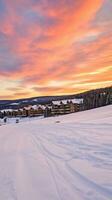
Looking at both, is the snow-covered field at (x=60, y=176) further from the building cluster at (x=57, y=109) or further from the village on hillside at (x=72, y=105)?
the building cluster at (x=57, y=109)

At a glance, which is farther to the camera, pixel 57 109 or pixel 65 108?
pixel 65 108

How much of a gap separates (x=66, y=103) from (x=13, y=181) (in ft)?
222

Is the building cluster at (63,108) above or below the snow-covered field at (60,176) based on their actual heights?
above

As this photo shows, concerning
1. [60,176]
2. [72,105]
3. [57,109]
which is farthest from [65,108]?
[60,176]

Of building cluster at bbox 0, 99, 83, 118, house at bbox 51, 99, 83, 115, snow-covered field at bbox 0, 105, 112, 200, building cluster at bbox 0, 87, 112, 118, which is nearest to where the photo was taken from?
snow-covered field at bbox 0, 105, 112, 200

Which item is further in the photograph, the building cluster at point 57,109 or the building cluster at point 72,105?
the building cluster at point 57,109

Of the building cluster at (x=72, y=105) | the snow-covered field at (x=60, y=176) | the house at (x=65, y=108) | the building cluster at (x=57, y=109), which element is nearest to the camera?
the snow-covered field at (x=60, y=176)

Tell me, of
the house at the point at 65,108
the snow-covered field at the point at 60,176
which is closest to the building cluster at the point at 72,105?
the house at the point at 65,108

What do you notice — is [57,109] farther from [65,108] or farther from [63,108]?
[65,108]

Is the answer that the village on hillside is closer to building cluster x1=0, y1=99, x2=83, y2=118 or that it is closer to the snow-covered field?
building cluster x1=0, y1=99, x2=83, y2=118

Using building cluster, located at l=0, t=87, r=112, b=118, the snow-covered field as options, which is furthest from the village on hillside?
the snow-covered field

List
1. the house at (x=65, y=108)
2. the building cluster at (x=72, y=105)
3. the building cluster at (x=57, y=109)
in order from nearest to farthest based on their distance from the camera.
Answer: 1. the building cluster at (x=72, y=105)
2. the house at (x=65, y=108)
3. the building cluster at (x=57, y=109)

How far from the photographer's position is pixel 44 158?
7.02 meters

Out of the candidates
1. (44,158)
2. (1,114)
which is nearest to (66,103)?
(1,114)
